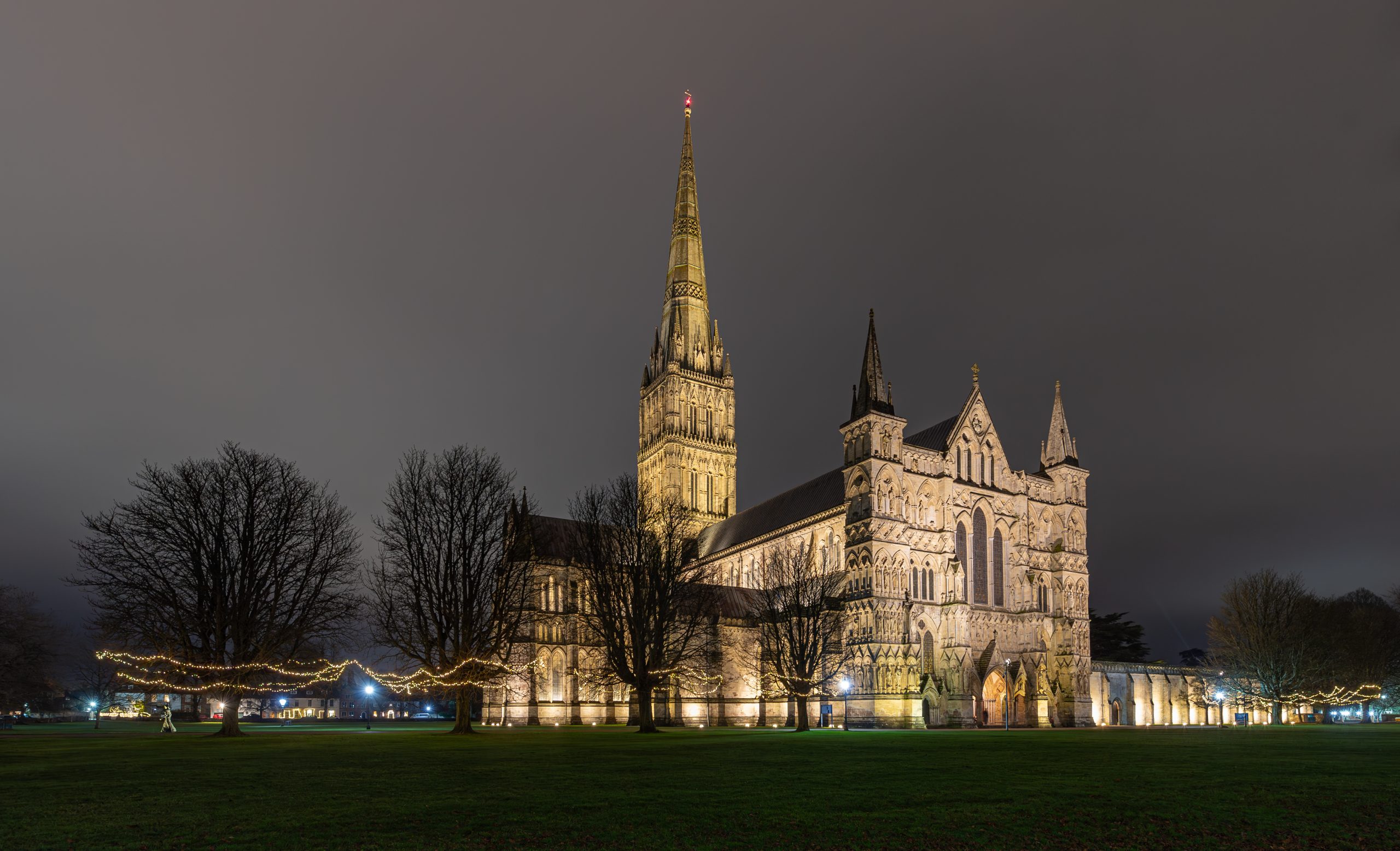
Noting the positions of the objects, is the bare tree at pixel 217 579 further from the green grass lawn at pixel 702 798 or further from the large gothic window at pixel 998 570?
the large gothic window at pixel 998 570

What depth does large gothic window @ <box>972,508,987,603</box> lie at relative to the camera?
69.4m

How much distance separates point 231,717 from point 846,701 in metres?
37.7

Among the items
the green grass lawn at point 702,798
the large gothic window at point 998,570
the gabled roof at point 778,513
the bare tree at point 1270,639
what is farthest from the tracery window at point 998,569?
the green grass lawn at point 702,798

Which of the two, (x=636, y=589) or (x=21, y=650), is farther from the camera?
(x=21, y=650)

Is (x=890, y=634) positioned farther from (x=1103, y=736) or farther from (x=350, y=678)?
(x=350, y=678)

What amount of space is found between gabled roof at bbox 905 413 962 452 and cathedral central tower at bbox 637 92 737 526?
28898mm

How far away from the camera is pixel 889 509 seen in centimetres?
6550

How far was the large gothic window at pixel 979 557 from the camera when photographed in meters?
69.4

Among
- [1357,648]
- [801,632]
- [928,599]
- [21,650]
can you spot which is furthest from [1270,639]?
[21,650]

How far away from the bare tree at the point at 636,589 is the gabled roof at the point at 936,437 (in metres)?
22.2

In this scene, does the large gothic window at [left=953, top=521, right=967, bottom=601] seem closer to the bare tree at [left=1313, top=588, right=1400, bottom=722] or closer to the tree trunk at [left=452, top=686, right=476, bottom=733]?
the bare tree at [left=1313, top=588, right=1400, bottom=722]

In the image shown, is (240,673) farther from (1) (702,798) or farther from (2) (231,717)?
(1) (702,798)

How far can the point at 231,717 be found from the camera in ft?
148

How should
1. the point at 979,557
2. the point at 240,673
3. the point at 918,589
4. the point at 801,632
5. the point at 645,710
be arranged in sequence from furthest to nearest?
1. the point at 979,557
2. the point at 918,589
3. the point at 801,632
4. the point at 645,710
5. the point at 240,673
